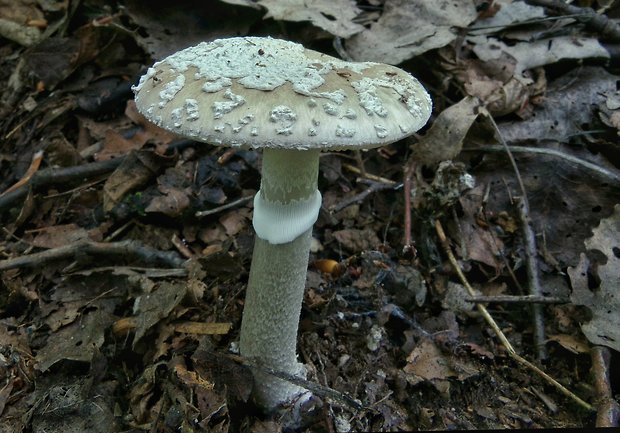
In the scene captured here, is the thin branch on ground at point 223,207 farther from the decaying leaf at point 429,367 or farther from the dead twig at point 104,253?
the decaying leaf at point 429,367

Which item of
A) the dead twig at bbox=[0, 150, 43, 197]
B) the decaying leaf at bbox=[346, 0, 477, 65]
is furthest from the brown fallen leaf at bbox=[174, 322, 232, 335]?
the decaying leaf at bbox=[346, 0, 477, 65]

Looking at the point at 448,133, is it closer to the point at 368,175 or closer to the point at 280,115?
the point at 368,175

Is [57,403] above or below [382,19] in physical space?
below

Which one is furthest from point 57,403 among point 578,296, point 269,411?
point 578,296

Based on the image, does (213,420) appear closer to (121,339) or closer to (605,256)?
(121,339)

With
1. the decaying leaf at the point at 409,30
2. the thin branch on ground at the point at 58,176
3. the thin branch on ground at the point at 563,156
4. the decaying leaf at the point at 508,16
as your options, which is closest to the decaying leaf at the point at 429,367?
the thin branch on ground at the point at 563,156

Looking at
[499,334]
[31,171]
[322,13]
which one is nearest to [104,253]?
[31,171]
